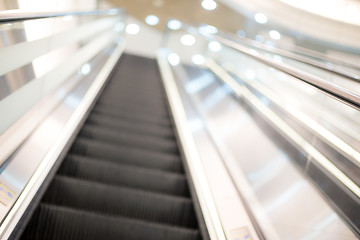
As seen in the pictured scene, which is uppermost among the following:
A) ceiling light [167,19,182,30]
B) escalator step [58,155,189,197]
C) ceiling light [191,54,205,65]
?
ceiling light [167,19,182,30]

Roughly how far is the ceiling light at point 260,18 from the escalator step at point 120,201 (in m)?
8.29

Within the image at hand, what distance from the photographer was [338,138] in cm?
208

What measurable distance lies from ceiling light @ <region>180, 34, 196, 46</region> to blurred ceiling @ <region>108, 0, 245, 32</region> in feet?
19.4

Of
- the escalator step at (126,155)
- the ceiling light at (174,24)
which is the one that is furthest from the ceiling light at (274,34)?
the escalator step at (126,155)

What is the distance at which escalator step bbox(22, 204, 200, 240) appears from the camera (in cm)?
217

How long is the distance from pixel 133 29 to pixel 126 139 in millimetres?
9504

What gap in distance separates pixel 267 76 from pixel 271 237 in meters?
1.55

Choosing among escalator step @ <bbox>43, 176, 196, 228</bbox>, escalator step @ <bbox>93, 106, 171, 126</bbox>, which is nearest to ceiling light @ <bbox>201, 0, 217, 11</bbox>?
escalator step @ <bbox>93, 106, 171, 126</bbox>

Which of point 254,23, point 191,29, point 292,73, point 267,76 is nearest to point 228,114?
point 267,76

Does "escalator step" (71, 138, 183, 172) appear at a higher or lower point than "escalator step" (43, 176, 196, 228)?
higher

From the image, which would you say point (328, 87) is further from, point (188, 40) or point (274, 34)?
point (274, 34)

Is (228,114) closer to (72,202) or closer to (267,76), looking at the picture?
(267,76)

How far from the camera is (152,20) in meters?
12.6

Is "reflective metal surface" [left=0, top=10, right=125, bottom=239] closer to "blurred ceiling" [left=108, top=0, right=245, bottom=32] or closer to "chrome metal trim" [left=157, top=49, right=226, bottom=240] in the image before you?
"chrome metal trim" [left=157, top=49, right=226, bottom=240]
